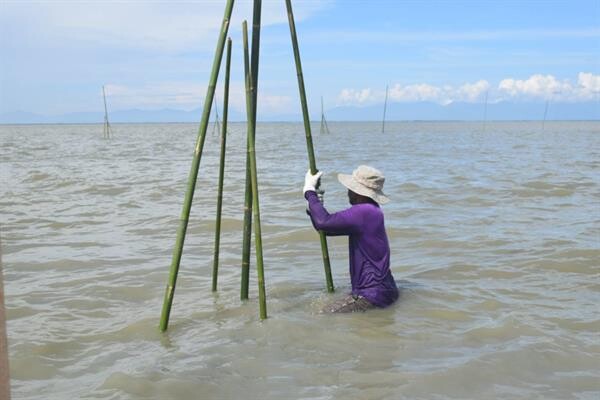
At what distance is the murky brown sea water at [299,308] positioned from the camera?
436cm

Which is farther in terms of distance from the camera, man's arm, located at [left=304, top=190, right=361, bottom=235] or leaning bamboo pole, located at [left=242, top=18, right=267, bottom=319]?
man's arm, located at [left=304, top=190, right=361, bottom=235]

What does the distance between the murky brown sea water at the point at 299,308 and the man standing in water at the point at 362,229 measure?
0.63 feet

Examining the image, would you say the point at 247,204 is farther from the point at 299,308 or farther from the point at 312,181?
the point at 299,308

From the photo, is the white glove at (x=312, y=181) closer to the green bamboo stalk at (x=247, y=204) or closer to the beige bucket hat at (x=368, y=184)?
the beige bucket hat at (x=368, y=184)

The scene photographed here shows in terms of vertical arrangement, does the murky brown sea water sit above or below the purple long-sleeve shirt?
below

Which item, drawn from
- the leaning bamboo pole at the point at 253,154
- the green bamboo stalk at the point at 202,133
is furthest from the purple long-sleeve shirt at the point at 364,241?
the green bamboo stalk at the point at 202,133

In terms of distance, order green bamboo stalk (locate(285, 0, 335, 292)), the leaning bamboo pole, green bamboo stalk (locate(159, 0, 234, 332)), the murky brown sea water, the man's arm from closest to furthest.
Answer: the murky brown sea water, green bamboo stalk (locate(159, 0, 234, 332)), the leaning bamboo pole, the man's arm, green bamboo stalk (locate(285, 0, 335, 292))

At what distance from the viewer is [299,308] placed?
596 centimetres

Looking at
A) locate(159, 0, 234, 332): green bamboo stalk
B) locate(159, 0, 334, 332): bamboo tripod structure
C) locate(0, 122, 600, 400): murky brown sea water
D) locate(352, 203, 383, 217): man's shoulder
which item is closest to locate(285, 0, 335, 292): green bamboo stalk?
locate(159, 0, 334, 332): bamboo tripod structure

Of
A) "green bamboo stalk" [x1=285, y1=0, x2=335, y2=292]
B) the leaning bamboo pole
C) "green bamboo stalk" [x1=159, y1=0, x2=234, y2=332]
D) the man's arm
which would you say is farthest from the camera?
"green bamboo stalk" [x1=285, y1=0, x2=335, y2=292]

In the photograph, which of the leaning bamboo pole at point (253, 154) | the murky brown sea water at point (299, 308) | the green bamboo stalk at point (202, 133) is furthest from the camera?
the leaning bamboo pole at point (253, 154)

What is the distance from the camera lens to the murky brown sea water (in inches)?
172

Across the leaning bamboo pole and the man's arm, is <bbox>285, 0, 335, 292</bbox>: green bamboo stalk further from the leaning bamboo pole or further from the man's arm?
the leaning bamboo pole

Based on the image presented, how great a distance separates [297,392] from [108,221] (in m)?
7.67
